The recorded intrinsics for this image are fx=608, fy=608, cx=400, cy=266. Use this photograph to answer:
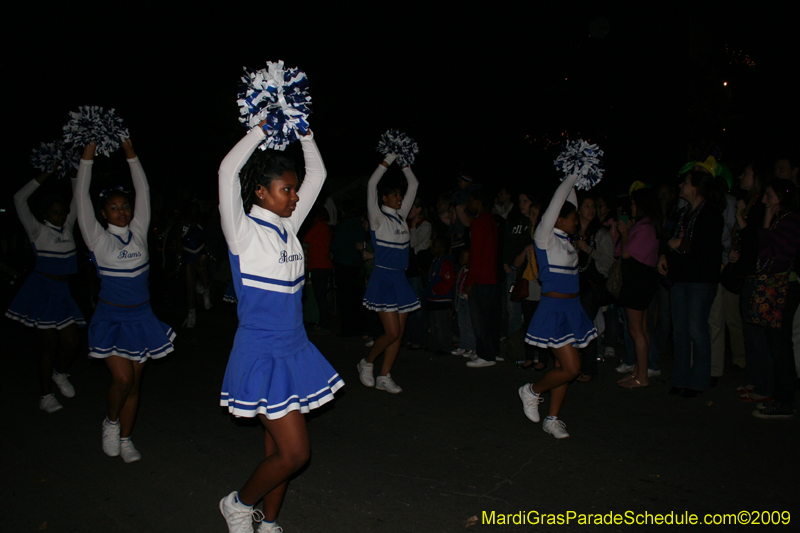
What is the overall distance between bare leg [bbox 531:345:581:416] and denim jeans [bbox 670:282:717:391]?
1695mm

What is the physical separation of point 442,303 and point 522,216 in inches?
56.5

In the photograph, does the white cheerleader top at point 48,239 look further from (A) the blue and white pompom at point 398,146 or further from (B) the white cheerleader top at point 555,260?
(B) the white cheerleader top at point 555,260

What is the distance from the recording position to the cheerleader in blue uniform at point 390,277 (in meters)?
5.97

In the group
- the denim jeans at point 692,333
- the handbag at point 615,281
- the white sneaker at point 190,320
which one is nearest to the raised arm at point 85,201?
the handbag at point 615,281

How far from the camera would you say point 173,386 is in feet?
20.7

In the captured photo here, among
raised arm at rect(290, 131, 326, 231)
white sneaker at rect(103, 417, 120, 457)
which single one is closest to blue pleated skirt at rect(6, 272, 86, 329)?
white sneaker at rect(103, 417, 120, 457)

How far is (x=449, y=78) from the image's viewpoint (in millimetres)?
14281

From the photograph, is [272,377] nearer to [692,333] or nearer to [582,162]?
[582,162]

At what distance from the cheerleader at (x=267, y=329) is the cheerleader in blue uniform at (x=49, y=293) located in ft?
10.8

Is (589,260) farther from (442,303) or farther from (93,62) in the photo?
(93,62)

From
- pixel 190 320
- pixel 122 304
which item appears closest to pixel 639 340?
pixel 122 304

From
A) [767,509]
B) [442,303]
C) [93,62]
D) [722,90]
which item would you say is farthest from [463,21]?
[767,509]

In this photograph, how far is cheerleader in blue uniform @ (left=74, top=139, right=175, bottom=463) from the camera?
428cm

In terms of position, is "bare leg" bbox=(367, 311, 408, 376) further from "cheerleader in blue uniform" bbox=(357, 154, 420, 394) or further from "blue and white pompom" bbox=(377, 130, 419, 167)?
"blue and white pompom" bbox=(377, 130, 419, 167)
